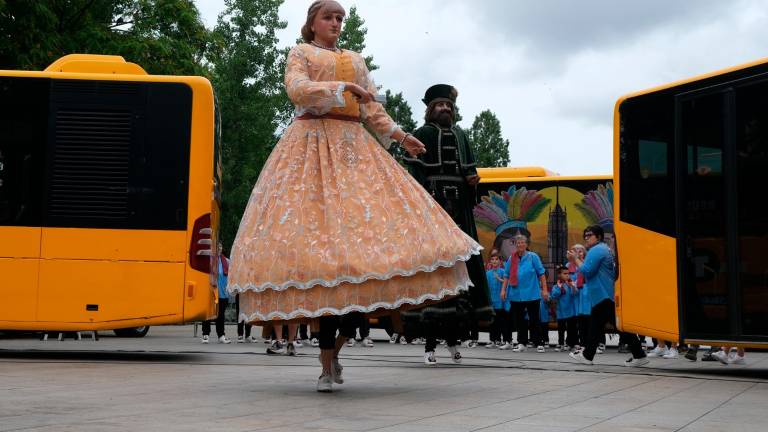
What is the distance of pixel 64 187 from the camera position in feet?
40.5

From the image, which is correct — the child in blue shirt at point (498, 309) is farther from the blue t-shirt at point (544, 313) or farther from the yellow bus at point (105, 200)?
the yellow bus at point (105, 200)

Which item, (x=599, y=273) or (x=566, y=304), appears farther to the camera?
(x=566, y=304)

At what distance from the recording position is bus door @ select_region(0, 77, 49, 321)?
12.1 metres

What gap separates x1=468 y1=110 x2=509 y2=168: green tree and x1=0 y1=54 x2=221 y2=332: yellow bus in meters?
73.7

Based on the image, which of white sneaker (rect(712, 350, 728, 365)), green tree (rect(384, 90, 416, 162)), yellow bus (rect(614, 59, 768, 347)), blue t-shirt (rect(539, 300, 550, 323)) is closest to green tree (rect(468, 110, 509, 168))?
green tree (rect(384, 90, 416, 162))

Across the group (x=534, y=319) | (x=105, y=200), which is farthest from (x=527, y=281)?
(x=105, y=200)

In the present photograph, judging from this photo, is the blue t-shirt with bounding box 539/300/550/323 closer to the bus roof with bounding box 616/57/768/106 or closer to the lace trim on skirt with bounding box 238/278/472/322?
the bus roof with bounding box 616/57/768/106

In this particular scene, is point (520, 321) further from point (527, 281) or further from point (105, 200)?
point (105, 200)

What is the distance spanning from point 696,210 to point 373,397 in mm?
5281

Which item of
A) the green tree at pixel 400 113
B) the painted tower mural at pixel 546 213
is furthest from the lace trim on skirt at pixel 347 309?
the green tree at pixel 400 113

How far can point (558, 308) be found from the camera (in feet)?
60.8

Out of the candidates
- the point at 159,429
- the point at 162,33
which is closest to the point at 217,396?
the point at 159,429

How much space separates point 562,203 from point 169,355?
884 cm

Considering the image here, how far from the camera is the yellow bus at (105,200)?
1216cm
